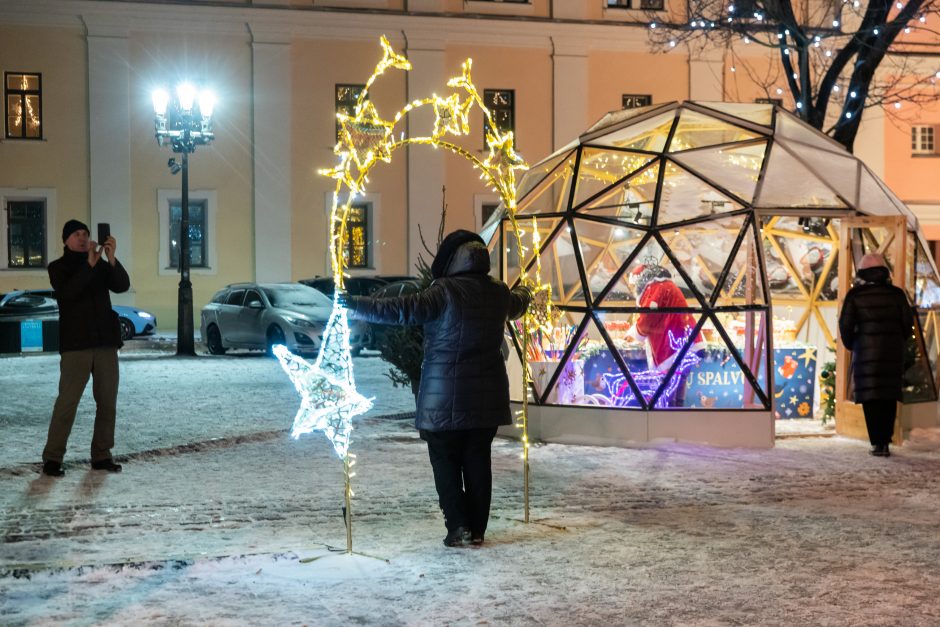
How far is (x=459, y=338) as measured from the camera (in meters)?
6.47

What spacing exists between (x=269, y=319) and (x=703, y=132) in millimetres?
10426

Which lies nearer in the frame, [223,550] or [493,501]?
[223,550]

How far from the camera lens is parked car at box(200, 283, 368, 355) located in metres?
20.2

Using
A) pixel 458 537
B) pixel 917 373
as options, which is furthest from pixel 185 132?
pixel 458 537

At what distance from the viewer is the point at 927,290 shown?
12430 mm

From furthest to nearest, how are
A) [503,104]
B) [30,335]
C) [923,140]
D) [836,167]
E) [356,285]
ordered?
[923,140]
[503,104]
[356,285]
[30,335]
[836,167]

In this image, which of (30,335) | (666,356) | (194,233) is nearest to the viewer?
(666,356)

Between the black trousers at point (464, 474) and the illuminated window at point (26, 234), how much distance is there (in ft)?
80.5

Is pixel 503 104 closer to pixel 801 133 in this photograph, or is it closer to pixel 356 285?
pixel 356 285

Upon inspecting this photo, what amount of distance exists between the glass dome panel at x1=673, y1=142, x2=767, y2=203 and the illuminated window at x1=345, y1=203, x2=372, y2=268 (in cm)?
1966

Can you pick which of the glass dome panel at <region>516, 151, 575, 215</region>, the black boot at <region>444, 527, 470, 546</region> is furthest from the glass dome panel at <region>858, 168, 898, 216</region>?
the black boot at <region>444, 527, 470, 546</region>

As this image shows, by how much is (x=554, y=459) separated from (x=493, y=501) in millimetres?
1889

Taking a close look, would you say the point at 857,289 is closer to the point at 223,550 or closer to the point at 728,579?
the point at 728,579

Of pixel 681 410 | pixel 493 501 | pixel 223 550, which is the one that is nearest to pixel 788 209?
pixel 681 410
